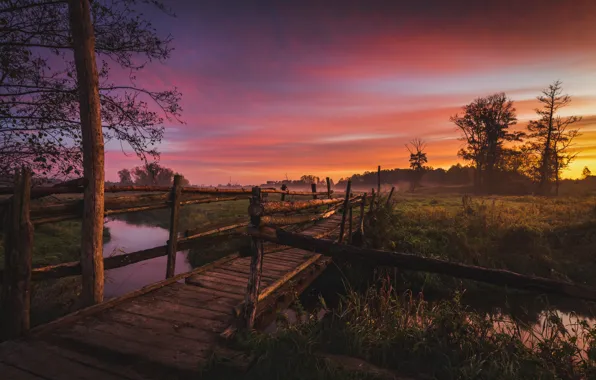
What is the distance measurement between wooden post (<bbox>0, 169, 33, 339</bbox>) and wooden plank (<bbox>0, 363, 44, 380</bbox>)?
785 mm

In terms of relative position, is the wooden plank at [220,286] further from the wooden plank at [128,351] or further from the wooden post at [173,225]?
the wooden plank at [128,351]

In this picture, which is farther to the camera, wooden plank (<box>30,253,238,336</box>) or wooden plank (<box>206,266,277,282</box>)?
wooden plank (<box>206,266,277,282</box>)

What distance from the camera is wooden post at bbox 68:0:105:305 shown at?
15.8 ft

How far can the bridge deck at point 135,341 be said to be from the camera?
3.14 m

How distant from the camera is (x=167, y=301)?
16.2ft

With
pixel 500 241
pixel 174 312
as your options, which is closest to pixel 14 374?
pixel 174 312

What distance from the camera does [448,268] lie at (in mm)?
3033

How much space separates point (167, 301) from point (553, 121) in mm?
51957

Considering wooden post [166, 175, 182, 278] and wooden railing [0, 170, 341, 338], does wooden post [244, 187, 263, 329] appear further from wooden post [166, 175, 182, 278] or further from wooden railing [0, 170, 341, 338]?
wooden post [166, 175, 182, 278]

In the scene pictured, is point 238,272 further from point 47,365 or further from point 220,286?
point 47,365

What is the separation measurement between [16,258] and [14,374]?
1.39 meters

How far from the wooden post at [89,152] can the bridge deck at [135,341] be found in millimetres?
698

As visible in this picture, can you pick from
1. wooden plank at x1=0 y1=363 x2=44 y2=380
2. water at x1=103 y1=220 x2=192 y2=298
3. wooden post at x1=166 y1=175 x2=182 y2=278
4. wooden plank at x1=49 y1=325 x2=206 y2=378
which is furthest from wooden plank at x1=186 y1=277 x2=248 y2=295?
water at x1=103 y1=220 x2=192 y2=298

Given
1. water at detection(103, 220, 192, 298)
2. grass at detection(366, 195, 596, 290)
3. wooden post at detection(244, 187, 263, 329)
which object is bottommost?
water at detection(103, 220, 192, 298)
